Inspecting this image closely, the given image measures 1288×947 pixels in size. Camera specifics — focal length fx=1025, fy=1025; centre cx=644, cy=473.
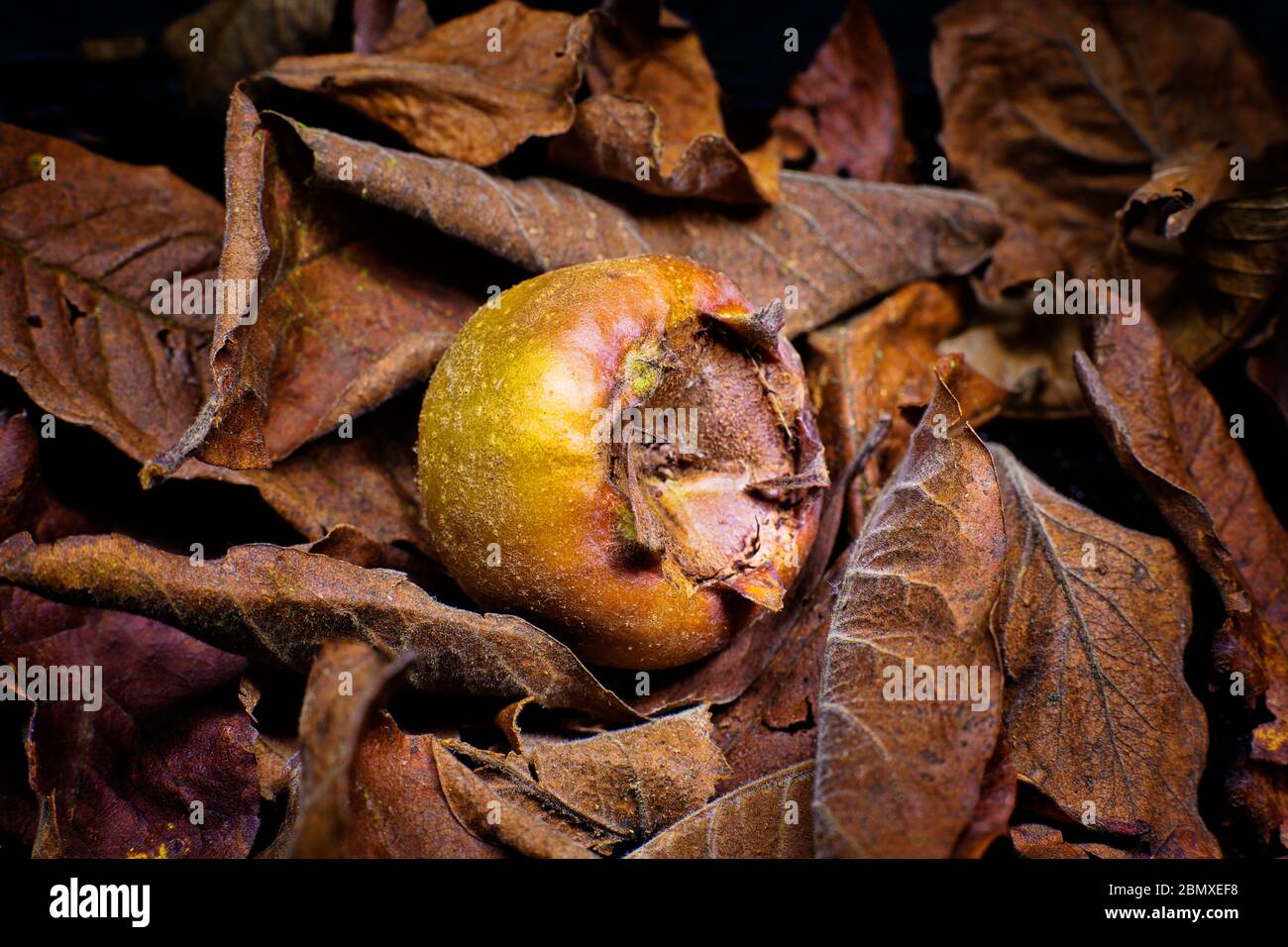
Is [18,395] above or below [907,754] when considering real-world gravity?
above

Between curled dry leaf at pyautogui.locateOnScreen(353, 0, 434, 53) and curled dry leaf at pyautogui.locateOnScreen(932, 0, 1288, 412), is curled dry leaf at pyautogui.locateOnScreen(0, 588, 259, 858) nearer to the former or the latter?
curled dry leaf at pyautogui.locateOnScreen(353, 0, 434, 53)

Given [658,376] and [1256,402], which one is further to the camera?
[1256,402]

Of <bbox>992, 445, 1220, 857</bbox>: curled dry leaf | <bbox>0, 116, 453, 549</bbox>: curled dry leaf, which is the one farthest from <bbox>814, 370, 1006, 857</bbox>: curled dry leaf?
<bbox>0, 116, 453, 549</bbox>: curled dry leaf

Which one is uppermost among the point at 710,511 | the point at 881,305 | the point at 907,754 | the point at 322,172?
the point at 322,172

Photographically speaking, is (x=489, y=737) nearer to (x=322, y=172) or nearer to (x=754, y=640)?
(x=754, y=640)

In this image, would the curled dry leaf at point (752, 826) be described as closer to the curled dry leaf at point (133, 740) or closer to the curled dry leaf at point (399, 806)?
the curled dry leaf at point (399, 806)

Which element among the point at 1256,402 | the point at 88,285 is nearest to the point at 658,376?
the point at 88,285

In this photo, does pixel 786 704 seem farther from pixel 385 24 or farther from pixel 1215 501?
pixel 385 24
